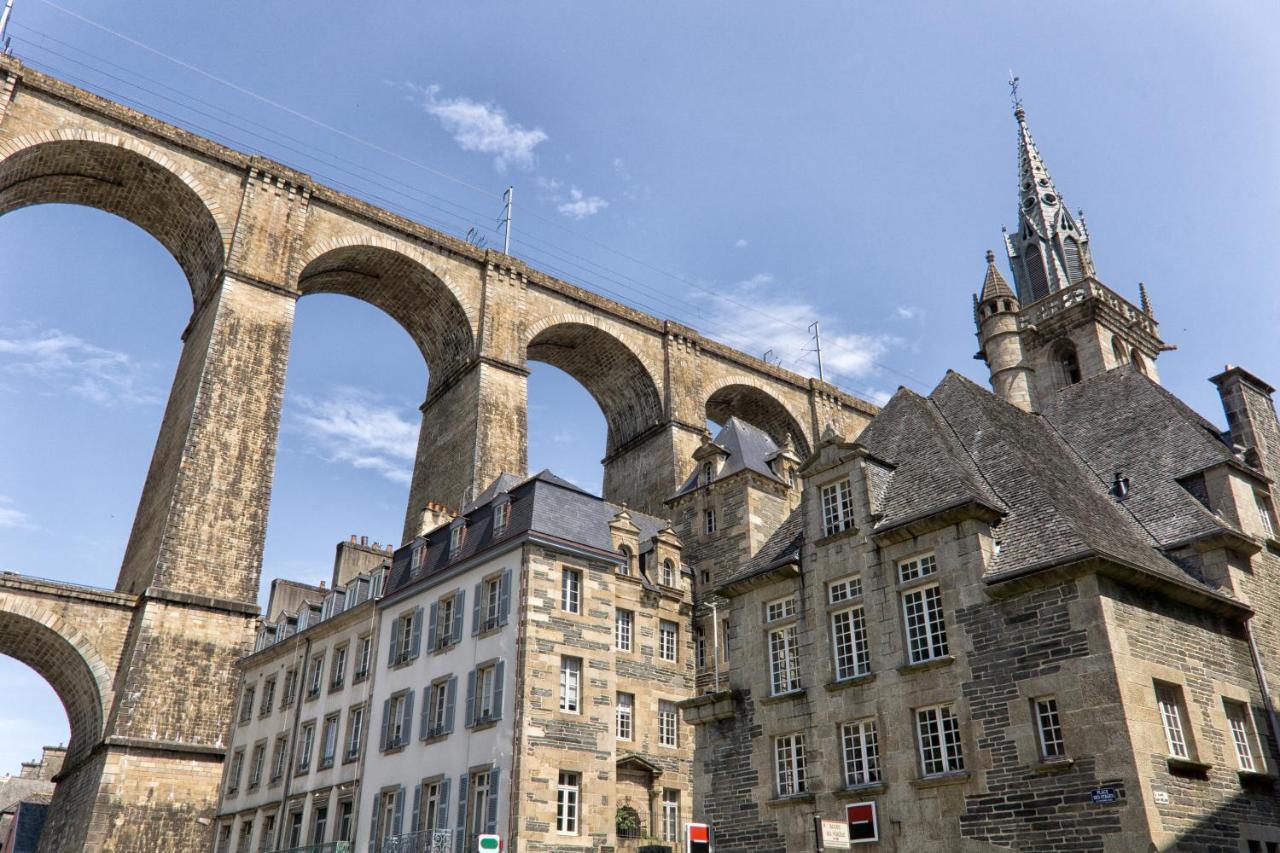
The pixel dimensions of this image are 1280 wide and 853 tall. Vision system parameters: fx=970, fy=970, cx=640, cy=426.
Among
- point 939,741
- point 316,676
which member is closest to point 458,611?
point 316,676

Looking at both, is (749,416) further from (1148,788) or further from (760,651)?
(1148,788)

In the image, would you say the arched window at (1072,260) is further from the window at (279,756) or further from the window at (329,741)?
the window at (279,756)

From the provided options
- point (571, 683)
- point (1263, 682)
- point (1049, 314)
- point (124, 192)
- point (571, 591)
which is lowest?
point (1263, 682)

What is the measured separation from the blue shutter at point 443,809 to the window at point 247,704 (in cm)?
1179

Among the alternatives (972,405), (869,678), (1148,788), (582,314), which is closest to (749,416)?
(582,314)

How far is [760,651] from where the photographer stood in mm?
17297

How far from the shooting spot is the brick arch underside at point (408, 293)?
3519 cm

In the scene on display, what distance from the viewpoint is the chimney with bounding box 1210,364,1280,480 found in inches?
757

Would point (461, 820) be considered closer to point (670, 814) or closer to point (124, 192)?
point (670, 814)

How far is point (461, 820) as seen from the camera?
64.3 feet

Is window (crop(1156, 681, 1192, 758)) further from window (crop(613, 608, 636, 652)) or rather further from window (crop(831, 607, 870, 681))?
window (crop(613, 608, 636, 652))

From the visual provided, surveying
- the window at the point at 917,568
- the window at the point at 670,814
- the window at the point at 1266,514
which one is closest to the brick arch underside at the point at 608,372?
the window at the point at 670,814

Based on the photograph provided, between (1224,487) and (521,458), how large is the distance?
72.5 ft

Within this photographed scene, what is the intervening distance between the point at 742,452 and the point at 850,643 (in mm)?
13962
